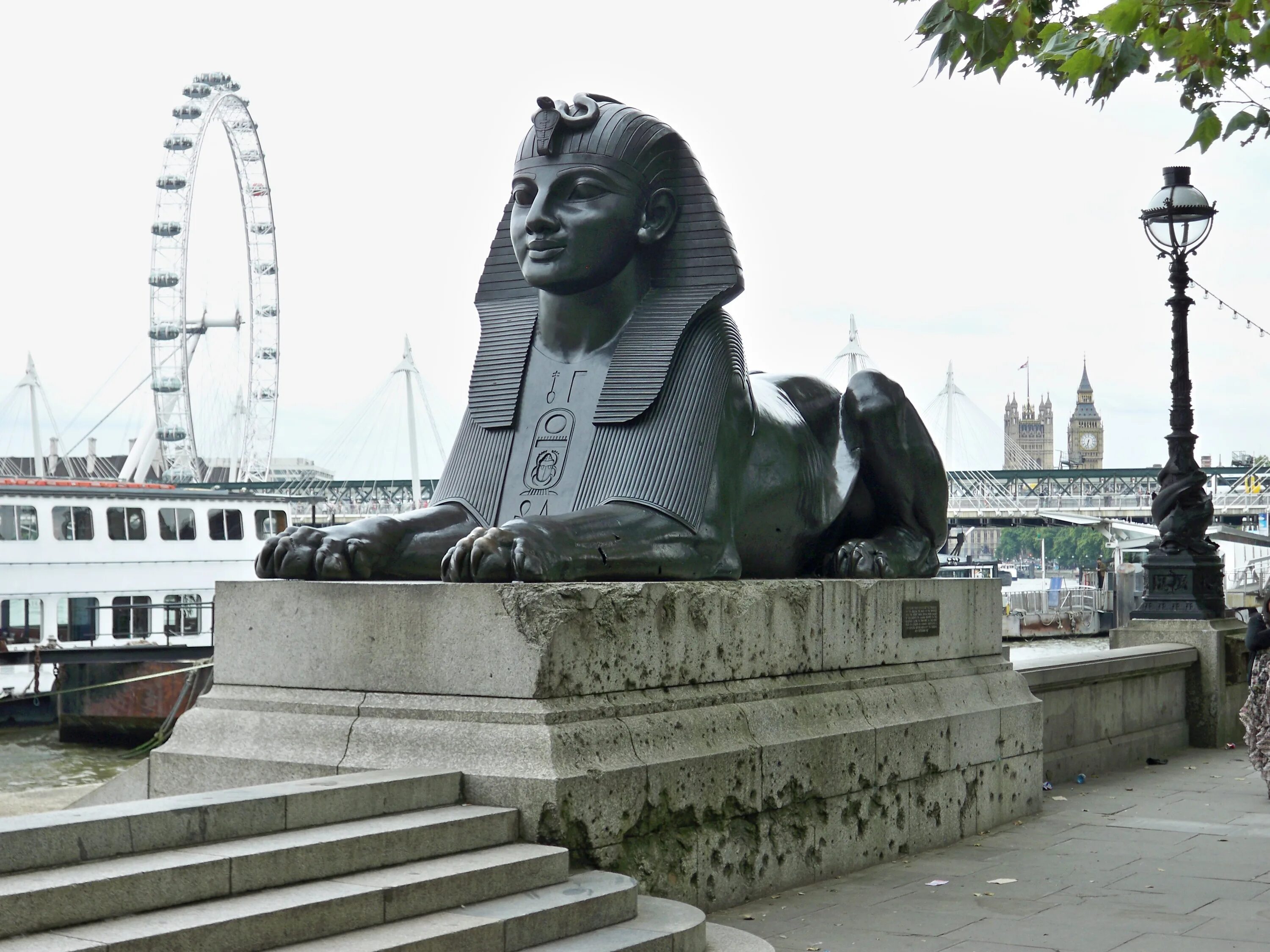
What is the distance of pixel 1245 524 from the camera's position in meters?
A: 82.1

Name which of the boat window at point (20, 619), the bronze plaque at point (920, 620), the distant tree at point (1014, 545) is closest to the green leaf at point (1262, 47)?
the bronze plaque at point (920, 620)

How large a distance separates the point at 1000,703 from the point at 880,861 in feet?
4.83

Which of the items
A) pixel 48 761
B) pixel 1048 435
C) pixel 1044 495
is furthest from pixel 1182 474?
pixel 1048 435

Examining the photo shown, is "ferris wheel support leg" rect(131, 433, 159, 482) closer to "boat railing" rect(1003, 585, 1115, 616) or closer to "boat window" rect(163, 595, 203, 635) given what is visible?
"boat window" rect(163, 595, 203, 635)

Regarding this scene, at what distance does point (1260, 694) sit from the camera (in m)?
9.56

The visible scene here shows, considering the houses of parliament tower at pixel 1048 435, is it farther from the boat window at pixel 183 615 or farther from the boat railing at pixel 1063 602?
the boat window at pixel 183 615

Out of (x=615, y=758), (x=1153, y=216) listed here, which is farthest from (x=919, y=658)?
(x=1153, y=216)

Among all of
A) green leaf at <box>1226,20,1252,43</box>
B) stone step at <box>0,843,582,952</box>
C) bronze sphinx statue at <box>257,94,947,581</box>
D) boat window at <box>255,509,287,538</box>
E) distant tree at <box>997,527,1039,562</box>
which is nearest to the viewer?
stone step at <box>0,843,582,952</box>

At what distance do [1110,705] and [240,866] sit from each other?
323 inches

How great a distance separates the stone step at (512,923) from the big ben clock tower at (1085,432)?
161931 millimetres

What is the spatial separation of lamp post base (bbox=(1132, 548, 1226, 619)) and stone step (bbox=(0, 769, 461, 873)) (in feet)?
30.8

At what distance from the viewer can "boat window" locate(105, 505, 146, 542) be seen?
90.0 ft

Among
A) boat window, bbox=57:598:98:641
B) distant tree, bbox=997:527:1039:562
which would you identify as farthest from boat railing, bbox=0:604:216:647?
distant tree, bbox=997:527:1039:562

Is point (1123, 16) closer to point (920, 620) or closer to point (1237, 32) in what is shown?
point (1237, 32)
